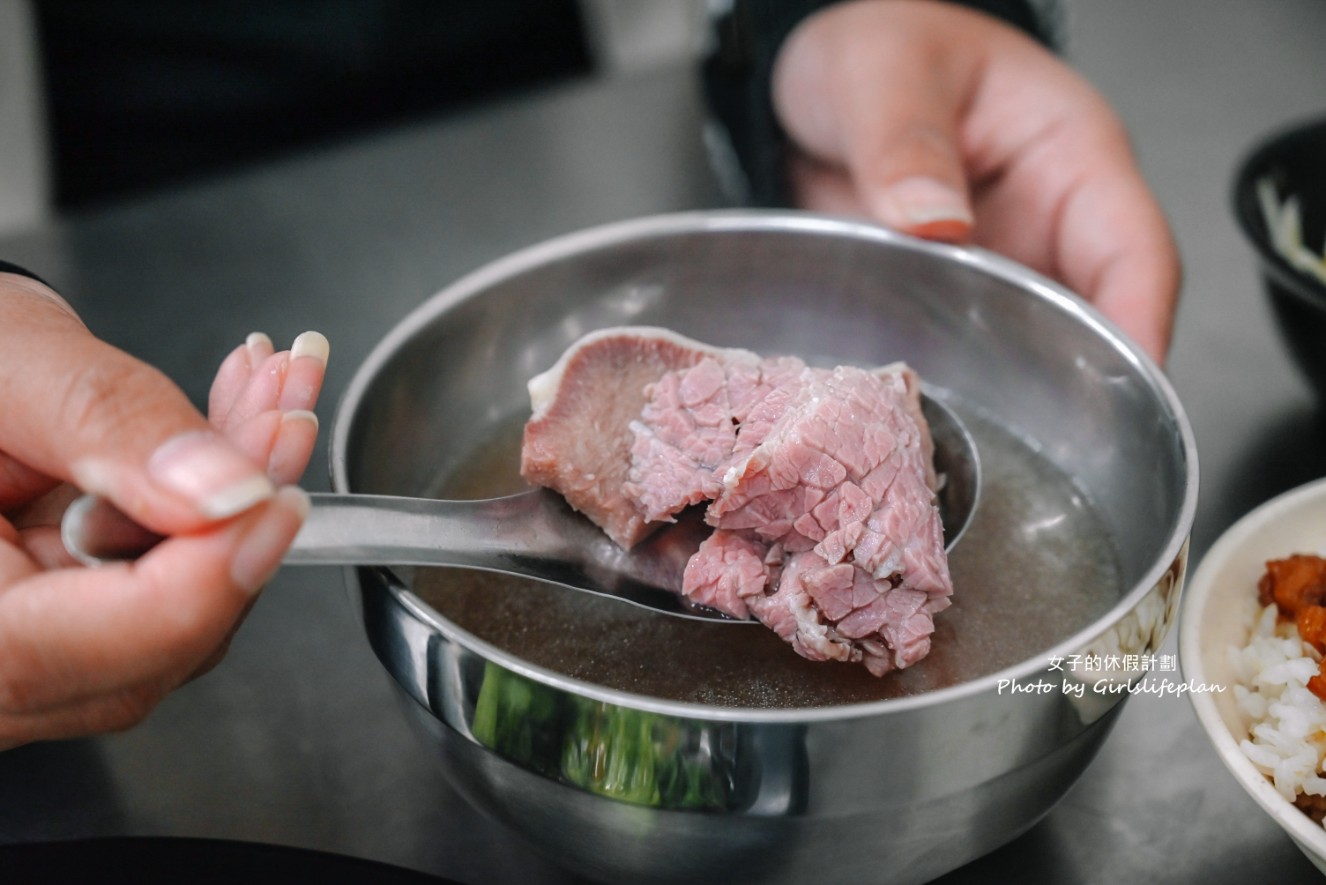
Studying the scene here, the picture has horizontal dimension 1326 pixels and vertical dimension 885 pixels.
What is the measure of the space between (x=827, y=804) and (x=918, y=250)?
58 cm

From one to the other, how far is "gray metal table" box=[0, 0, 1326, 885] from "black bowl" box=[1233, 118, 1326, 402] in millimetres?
123

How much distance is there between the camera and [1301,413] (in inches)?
48.0

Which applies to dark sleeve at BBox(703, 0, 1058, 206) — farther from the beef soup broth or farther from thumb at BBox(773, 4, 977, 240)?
the beef soup broth

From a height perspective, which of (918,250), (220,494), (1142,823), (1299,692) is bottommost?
(1142,823)

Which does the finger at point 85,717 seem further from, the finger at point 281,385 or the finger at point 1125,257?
the finger at point 1125,257

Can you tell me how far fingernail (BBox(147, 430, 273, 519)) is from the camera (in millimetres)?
570

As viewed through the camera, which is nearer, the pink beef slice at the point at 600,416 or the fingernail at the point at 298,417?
the fingernail at the point at 298,417

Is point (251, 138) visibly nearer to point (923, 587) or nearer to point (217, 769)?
point (217, 769)

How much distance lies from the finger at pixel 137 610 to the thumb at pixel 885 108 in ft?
2.20

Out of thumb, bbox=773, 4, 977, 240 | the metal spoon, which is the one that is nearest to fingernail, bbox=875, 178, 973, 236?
thumb, bbox=773, 4, 977, 240

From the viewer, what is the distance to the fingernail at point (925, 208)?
1.01 metres

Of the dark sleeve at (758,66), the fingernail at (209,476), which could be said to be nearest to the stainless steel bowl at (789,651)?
the fingernail at (209,476)

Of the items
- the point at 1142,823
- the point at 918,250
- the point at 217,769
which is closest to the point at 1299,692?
the point at 1142,823

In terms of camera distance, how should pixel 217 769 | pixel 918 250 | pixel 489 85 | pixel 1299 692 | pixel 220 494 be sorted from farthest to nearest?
Result: pixel 489 85
pixel 918 250
pixel 217 769
pixel 1299 692
pixel 220 494
